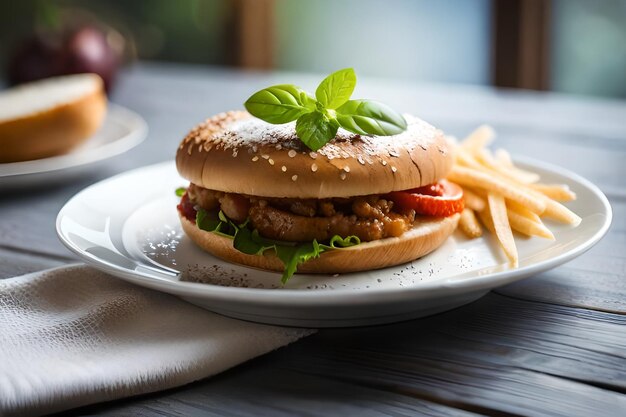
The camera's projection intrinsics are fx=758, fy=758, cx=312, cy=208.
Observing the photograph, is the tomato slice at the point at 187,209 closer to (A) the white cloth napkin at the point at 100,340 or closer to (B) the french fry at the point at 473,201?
(A) the white cloth napkin at the point at 100,340

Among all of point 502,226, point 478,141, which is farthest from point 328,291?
point 478,141

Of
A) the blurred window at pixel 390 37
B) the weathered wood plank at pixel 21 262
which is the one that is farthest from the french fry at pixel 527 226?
the blurred window at pixel 390 37

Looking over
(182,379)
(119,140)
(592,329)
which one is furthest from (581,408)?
(119,140)

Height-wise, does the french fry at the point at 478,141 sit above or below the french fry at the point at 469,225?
above

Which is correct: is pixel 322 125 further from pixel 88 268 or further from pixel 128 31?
pixel 128 31

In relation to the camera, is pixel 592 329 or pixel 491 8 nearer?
pixel 592 329
